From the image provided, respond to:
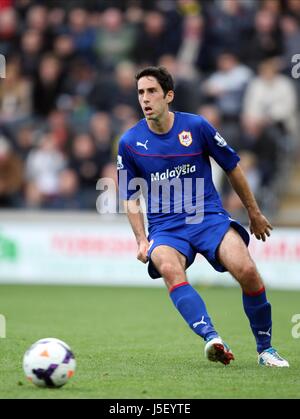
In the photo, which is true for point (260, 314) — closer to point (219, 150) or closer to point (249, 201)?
point (249, 201)

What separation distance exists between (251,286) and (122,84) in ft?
37.0

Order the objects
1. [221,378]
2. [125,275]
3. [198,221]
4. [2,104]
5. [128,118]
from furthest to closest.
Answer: [2,104]
[128,118]
[125,275]
[198,221]
[221,378]

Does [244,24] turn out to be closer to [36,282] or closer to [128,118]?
[128,118]

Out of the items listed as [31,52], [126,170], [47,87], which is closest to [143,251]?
[126,170]

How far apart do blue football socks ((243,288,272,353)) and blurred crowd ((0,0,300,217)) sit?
9.16 m

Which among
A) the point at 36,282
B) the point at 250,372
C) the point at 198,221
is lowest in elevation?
the point at 36,282

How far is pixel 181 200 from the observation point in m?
8.31

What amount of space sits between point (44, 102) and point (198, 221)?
11778mm

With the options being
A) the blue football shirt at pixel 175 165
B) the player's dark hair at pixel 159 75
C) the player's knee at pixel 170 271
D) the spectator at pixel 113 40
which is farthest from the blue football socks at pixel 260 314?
the spectator at pixel 113 40

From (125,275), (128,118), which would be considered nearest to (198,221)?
(125,275)

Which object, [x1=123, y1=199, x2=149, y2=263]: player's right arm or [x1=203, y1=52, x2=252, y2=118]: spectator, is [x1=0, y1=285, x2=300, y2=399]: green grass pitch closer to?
[x1=123, y1=199, x2=149, y2=263]: player's right arm

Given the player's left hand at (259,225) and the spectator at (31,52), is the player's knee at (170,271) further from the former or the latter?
the spectator at (31,52)
